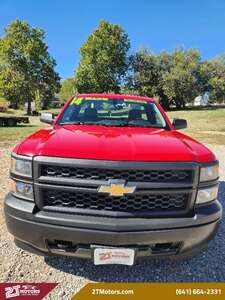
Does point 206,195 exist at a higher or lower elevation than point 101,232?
higher

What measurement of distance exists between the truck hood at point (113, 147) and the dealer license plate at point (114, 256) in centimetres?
74

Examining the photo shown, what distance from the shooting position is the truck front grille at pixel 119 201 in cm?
274

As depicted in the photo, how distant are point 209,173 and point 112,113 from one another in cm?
205

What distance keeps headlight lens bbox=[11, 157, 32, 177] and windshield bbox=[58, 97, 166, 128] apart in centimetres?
132

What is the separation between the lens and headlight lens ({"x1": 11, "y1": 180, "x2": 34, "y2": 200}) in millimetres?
2828

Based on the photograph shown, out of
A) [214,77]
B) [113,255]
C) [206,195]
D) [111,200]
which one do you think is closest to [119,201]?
[111,200]

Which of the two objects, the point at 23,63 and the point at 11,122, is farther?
the point at 23,63

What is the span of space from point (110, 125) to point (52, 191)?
151cm

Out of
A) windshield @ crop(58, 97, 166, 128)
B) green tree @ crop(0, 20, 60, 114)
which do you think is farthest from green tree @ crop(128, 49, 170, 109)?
windshield @ crop(58, 97, 166, 128)

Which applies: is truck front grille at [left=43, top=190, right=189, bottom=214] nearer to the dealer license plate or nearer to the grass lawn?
the dealer license plate

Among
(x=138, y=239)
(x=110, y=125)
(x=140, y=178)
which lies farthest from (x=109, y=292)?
(x=110, y=125)

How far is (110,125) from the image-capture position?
4082 millimetres

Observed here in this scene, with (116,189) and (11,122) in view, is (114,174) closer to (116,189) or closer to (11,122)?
(116,189)

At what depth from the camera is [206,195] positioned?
2938 millimetres
